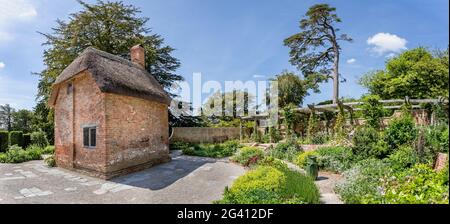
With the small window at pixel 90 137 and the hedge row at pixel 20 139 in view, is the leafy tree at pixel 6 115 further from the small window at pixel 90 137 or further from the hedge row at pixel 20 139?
the small window at pixel 90 137

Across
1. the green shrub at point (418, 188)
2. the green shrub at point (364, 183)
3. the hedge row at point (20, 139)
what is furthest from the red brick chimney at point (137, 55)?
the green shrub at point (418, 188)

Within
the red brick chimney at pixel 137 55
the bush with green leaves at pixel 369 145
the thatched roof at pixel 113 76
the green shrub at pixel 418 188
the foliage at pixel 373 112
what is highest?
the red brick chimney at pixel 137 55

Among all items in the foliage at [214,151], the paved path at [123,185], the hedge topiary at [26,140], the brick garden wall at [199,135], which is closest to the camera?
the paved path at [123,185]

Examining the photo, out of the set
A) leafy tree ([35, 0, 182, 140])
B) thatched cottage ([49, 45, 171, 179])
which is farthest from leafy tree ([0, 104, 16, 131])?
thatched cottage ([49, 45, 171, 179])

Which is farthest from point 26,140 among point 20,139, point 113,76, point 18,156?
point 113,76

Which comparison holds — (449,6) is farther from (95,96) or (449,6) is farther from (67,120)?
(67,120)

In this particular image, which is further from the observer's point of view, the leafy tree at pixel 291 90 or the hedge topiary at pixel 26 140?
the leafy tree at pixel 291 90

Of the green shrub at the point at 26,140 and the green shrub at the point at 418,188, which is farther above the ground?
the green shrub at the point at 418,188

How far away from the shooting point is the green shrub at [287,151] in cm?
1257

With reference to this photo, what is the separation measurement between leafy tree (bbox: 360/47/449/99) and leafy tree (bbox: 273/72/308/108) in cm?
760

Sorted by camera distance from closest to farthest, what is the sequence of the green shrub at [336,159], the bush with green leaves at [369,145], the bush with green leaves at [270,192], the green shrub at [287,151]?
the bush with green leaves at [270,192], the bush with green leaves at [369,145], the green shrub at [336,159], the green shrub at [287,151]

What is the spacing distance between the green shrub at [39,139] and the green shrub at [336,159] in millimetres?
20774

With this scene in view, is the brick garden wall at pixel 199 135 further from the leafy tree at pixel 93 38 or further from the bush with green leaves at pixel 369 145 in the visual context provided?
the bush with green leaves at pixel 369 145

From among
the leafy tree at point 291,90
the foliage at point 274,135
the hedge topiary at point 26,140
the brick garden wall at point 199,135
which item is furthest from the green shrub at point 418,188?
the hedge topiary at point 26,140
